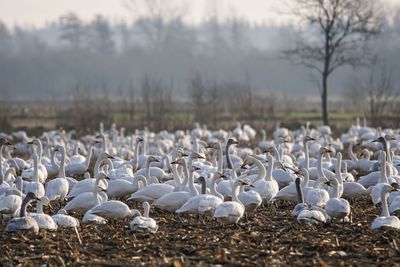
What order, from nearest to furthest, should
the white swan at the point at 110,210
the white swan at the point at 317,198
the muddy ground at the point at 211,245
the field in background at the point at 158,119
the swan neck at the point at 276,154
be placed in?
the muddy ground at the point at 211,245
the white swan at the point at 110,210
the white swan at the point at 317,198
the swan neck at the point at 276,154
the field in background at the point at 158,119

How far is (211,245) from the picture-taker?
381 inches

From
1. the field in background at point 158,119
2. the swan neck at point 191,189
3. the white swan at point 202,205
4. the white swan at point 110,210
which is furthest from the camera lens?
the field in background at point 158,119

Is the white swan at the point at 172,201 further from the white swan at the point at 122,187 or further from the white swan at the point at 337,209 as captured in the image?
the white swan at the point at 337,209

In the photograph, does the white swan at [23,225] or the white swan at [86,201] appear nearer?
the white swan at [23,225]

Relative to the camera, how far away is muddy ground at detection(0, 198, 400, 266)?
29.3ft

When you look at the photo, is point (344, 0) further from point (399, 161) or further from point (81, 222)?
point (81, 222)

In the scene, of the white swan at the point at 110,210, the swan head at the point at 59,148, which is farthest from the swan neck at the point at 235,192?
the swan head at the point at 59,148

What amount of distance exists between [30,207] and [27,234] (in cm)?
326

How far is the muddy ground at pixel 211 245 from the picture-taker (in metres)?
8.93

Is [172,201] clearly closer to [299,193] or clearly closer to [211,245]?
[299,193]

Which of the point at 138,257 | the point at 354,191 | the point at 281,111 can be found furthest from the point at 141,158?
the point at 281,111

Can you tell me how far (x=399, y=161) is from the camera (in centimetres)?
1703

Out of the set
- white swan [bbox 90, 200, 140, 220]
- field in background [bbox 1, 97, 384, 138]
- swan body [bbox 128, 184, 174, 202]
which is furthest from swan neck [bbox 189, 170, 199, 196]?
field in background [bbox 1, 97, 384, 138]

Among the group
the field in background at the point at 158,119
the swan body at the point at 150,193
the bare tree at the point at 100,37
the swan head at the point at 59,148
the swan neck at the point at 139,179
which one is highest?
the bare tree at the point at 100,37
